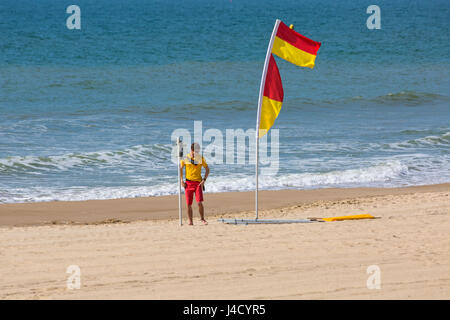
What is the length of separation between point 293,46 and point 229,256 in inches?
142

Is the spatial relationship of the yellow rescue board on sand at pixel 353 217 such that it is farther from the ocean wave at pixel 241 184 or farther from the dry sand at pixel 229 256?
the ocean wave at pixel 241 184

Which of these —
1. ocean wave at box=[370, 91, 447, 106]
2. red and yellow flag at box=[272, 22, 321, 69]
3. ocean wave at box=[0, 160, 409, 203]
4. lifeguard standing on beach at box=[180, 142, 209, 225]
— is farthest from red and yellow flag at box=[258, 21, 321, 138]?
ocean wave at box=[370, 91, 447, 106]

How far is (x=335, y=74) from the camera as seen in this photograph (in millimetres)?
38656

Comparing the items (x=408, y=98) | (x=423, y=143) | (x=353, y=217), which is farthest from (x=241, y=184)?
(x=408, y=98)

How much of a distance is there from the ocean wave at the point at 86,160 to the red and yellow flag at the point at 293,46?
23.3ft

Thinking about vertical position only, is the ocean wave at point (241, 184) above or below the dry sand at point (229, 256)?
above

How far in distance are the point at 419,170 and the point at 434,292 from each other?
9921 millimetres

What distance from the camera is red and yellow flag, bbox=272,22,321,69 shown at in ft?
33.1

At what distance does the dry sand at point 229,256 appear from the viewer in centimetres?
680

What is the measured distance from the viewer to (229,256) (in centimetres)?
801

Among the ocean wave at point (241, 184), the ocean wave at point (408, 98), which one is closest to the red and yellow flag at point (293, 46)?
the ocean wave at point (241, 184)

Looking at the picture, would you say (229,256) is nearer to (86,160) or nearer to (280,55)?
(280,55)

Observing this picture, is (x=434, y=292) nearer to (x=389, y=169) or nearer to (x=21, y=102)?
(x=389, y=169)
